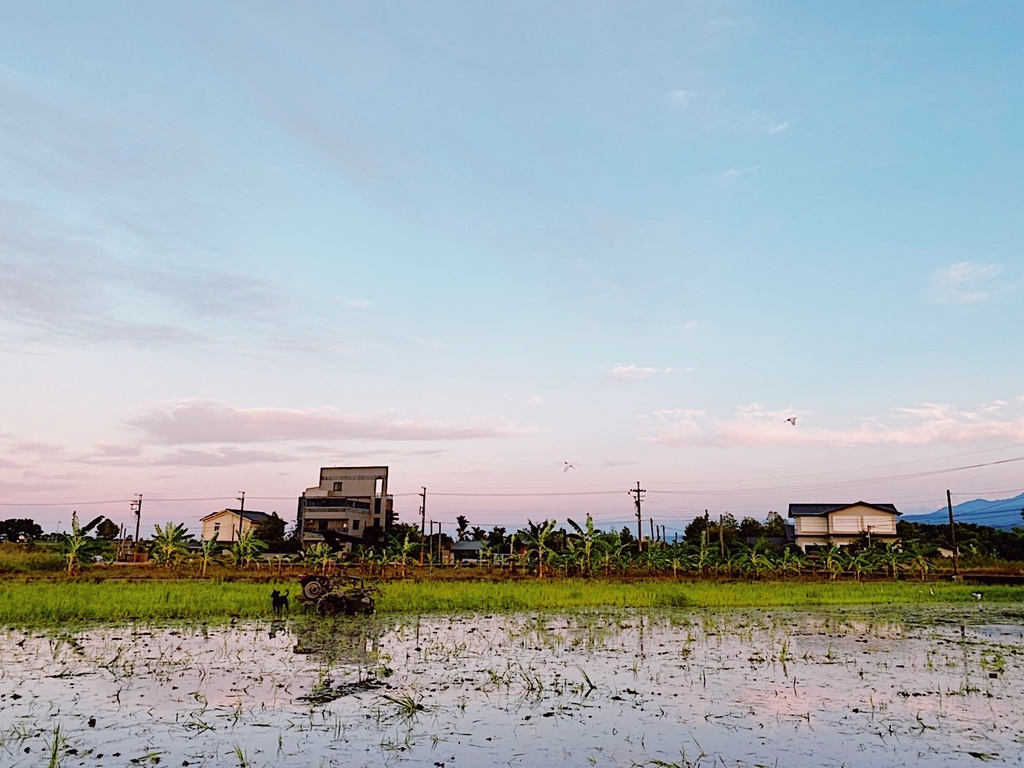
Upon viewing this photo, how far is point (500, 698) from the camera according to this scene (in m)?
8.52

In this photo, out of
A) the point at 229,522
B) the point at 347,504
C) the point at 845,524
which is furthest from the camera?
the point at 229,522

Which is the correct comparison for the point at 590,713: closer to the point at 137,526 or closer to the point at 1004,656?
the point at 1004,656

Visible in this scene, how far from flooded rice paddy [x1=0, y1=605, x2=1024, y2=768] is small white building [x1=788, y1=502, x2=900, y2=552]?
38.9 metres

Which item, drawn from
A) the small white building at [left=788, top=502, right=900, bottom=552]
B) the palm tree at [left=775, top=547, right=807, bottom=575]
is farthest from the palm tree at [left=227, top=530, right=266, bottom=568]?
the small white building at [left=788, top=502, right=900, bottom=552]

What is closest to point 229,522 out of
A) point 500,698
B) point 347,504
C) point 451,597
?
point 347,504

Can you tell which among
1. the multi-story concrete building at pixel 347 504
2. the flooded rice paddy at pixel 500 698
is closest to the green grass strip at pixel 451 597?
the flooded rice paddy at pixel 500 698

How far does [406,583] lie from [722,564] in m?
15.9

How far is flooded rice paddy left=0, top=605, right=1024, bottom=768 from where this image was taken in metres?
6.44

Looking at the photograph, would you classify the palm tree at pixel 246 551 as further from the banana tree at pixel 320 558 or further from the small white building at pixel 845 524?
the small white building at pixel 845 524

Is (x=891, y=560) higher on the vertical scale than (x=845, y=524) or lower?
lower

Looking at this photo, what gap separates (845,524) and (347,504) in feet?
118

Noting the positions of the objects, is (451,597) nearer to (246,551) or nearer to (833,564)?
(246,551)

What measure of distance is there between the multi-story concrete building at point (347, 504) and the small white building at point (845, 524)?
3025 cm

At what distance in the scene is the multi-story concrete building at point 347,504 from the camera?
52.8 meters
